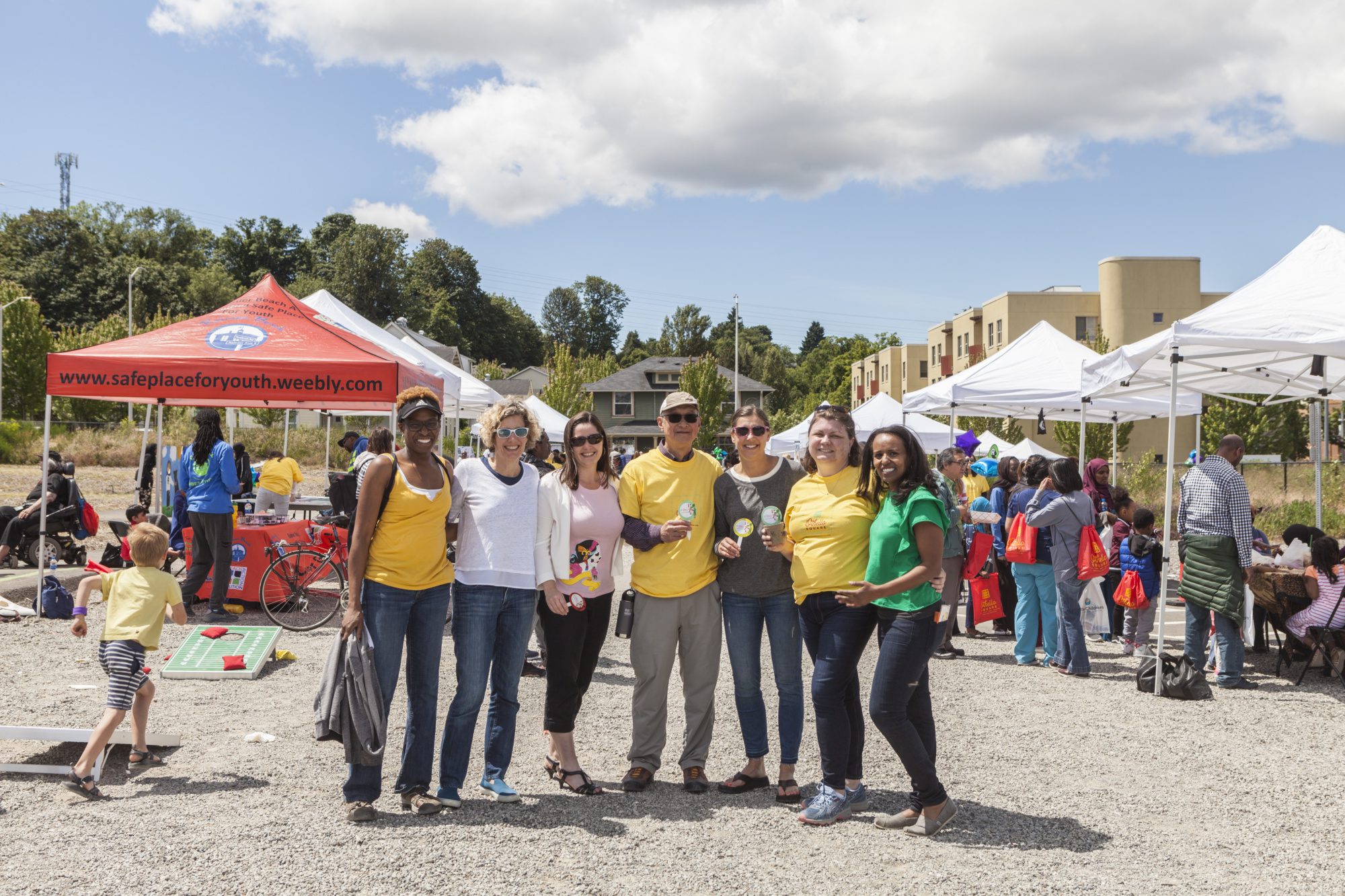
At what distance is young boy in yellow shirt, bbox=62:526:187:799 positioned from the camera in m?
5.13

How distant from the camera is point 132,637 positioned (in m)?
5.33

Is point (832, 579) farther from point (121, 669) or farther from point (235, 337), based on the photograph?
point (235, 337)

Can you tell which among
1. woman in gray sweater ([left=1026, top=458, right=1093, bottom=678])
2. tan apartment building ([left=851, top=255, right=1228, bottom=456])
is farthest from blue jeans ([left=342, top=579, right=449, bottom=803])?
tan apartment building ([left=851, top=255, right=1228, bottom=456])

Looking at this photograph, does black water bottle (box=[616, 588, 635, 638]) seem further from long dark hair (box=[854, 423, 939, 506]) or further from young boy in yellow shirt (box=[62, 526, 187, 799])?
young boy in yellow shirt (box=[62, 526, 187, 799])

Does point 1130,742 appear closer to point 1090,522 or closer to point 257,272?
point 1090,522

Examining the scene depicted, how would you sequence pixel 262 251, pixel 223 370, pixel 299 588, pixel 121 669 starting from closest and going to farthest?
pixel 121 669 < pixel 223 370 < pixel 299 588 < pixel 262 251

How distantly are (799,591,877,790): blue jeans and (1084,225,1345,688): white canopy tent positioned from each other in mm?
3667

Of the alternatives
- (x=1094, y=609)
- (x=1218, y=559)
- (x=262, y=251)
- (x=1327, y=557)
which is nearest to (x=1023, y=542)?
(x=1094, y=609)

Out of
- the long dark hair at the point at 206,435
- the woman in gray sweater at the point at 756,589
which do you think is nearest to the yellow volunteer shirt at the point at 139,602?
the woman in gray sweater at the point at 756,589

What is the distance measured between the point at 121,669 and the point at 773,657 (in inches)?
124

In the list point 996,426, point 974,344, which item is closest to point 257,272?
point 974,344

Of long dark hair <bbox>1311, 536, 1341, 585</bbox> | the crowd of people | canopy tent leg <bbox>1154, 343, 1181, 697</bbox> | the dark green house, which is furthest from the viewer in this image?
the dark green house

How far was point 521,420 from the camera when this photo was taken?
488cm

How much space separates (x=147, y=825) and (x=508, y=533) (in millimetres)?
1986
